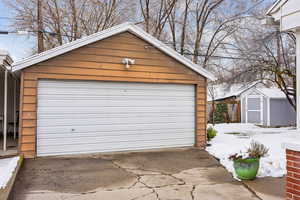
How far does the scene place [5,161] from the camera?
635 cm

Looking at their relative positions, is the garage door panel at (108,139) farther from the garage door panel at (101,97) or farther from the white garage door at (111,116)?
the garage door panel at (101,97)

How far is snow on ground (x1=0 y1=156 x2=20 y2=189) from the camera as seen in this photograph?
4.74 metres

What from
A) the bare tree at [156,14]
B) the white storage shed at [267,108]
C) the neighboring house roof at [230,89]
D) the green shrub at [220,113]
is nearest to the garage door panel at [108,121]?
the neighboring house roof at [230,89]

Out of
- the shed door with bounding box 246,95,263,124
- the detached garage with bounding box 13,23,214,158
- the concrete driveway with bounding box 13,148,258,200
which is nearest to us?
the concrete driveway with bounding box 13,148,258,200

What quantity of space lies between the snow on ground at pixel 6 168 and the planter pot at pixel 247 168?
429cm

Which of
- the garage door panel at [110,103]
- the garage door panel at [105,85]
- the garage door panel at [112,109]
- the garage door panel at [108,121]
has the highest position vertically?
the garage door panel at [105,85]

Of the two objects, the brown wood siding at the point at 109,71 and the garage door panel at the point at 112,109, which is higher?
the brown wood siding at the point at 109,71

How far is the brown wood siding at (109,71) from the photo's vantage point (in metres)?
6.94

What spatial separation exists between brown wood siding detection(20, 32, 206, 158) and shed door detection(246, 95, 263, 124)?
11547 millimetres

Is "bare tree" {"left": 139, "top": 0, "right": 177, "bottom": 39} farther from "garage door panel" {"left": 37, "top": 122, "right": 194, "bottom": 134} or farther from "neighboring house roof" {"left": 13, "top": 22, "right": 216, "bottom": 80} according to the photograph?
"garage door panel" {"left": 37, "top": 122, "right": 194, "bottom": 134}

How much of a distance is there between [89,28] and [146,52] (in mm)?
9509

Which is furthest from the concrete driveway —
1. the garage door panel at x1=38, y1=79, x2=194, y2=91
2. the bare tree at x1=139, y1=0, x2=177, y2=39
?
the bare tree at x1=139, y1=0, x2=177, y2=39

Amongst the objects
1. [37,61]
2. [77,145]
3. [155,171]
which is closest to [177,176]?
[155,171]

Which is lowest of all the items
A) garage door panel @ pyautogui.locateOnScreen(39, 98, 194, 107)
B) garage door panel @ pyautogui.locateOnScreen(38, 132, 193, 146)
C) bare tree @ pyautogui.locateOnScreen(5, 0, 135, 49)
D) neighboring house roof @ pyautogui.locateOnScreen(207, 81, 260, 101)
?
garage door panel @ pyautogui.locateOnScreen(38, 132, 193, 146)
